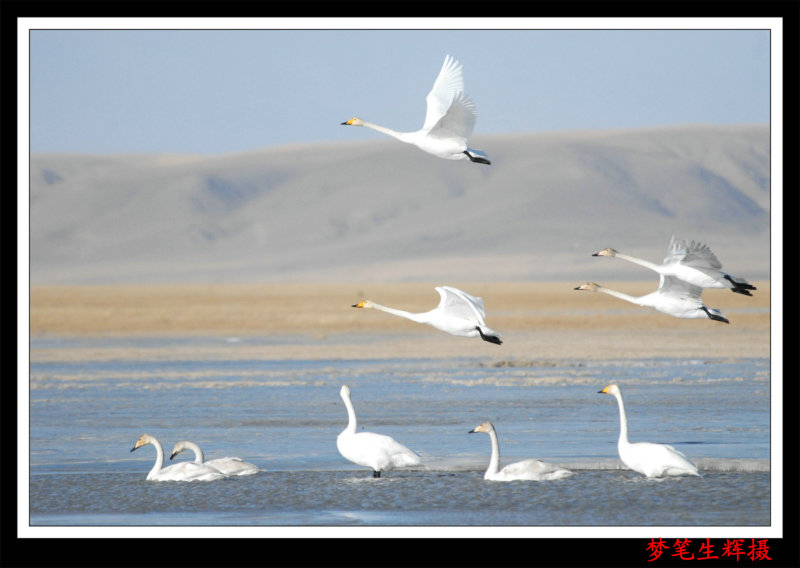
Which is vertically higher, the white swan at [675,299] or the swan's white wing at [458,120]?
the swan's white wing at [458,120]

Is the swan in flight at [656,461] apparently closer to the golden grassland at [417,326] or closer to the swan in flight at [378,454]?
the swan in flight at [378,454]

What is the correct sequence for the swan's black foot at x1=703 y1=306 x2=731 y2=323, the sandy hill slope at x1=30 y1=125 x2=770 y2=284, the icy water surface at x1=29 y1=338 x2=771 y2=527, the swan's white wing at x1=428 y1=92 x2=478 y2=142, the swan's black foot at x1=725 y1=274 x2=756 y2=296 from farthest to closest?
the sandy hill slope at x1=30 y1=125 x2=770 y2=284 < the swan's white wing at x1=428 y1=92 x2=478 y2=142 < the icy water surface at x1=29 y1=338 x2=771 y2=527 < the swan's black foot at x1=703 y1=306 x2=731 y2=323 < the swan's black foot at x1=725 y1=274 x2=756 y2=296

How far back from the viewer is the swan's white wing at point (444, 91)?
11594 millimetres

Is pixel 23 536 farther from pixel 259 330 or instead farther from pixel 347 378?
pixel 259 330

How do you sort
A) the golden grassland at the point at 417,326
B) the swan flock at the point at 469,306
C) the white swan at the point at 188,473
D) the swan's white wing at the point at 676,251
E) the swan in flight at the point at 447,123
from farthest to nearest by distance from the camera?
the golden grassland at the point at 417,326 → the white swan at the point at 188,473 → the swan in flight at the point at 447,123 → the swan's white wing at the point at 676,251 → the swan flock at the point at 469,306

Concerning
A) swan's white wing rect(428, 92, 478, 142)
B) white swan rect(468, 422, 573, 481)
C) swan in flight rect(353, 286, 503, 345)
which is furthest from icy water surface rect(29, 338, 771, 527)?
swan's white wing rect(428, 92, 478, 142)

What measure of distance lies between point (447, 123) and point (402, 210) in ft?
393

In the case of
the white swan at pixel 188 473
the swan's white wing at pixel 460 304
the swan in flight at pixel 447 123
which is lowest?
the white swan at pixel 188 473

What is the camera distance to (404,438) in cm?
1520

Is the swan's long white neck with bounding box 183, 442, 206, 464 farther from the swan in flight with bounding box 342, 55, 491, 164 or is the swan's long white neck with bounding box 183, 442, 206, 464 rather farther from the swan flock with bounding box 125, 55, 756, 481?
the swan in flight with bounding box 342, 55, 491, 164

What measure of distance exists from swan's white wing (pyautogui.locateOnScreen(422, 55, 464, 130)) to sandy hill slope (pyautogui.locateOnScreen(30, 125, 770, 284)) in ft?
294

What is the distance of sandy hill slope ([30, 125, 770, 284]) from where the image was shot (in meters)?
114

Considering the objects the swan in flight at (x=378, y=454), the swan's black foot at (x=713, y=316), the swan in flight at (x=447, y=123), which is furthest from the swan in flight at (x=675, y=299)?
the swan in flight at (x=378, y=454)

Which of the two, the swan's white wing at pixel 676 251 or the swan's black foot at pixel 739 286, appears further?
the swan's white wing at pixel 676 251
